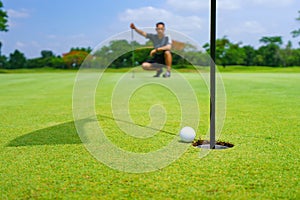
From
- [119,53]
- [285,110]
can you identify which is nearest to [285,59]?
[285,110]

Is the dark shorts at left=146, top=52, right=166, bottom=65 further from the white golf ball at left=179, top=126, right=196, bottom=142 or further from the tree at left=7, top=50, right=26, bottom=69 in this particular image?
the tree at left=7, top=50, right=26, bottom=69

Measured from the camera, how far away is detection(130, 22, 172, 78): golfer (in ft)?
19.6

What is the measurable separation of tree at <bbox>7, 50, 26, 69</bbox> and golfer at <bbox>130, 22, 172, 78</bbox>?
63.4 m

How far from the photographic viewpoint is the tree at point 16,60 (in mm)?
66562

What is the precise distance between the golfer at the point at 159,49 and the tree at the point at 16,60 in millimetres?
63374

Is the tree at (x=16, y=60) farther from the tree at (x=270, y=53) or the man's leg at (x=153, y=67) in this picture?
the man's leg at (x=153, y=67)

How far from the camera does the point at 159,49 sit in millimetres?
6223

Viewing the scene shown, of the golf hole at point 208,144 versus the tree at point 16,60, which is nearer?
the golf hole at point 208,144

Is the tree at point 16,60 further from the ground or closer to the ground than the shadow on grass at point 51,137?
further from the ground

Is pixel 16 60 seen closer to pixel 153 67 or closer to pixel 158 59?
pixel 153 67

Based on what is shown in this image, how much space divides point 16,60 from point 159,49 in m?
66.3

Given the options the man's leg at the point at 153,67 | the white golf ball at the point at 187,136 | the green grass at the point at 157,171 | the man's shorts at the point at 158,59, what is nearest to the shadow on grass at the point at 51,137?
the green grass at the point at 157,171

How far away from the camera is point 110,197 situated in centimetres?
314

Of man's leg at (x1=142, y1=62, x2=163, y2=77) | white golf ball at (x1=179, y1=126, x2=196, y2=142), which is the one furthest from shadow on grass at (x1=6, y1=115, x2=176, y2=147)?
man's leg at (x1=142, y1=62, x2=163, y2=77)
